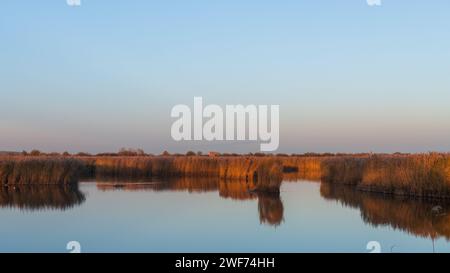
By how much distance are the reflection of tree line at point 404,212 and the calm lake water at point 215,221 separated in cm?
2

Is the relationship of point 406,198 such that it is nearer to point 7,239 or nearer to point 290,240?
point 290,240

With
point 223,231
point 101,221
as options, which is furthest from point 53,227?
point 223,231

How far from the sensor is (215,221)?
12.6 metres

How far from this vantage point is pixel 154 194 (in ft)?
59.6

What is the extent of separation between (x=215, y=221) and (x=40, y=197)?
289 inches

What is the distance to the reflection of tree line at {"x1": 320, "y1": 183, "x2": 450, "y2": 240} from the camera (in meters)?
11.3

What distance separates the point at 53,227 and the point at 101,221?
1.20 meters

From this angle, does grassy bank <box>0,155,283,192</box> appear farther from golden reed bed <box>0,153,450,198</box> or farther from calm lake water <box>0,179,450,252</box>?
calm lake water <box>0,179,450,252</box>

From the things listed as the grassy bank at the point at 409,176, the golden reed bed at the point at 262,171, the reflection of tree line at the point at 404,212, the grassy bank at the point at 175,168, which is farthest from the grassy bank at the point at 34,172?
the grassy bank at the point at 409,176

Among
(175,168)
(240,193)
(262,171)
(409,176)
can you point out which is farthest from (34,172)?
(409,176)

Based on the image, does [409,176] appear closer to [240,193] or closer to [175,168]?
[240,193]
